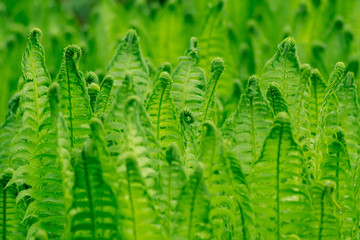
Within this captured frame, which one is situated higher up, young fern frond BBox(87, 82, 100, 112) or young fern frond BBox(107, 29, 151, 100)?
young fern frond BBox(107, 29, 151, 100)

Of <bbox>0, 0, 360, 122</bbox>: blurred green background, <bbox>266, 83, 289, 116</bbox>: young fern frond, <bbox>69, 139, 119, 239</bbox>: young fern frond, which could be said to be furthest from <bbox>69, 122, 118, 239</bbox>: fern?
<bbox>0, 0, 360, 122</bbox>: blurred green background

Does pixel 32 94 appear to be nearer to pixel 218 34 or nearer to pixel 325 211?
pixel 325 211

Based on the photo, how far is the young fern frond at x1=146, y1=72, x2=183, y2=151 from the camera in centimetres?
64

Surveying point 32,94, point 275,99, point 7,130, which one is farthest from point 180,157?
point 7,130

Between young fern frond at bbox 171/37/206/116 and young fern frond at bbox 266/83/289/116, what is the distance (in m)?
0.15

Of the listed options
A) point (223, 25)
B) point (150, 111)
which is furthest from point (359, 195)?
point (223, 25)

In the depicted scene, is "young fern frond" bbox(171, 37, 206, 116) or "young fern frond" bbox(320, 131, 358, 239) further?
"young fern frond" bbox(171, 37, 206, 116)

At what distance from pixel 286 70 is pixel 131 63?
9.7 inches

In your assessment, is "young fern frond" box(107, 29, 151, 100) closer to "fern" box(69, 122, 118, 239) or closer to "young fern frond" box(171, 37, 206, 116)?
"young fern frond" box(171, 37, 206, 116)

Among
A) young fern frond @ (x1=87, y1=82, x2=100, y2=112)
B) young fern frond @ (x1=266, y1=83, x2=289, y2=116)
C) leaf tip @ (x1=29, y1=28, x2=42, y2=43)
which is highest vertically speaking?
leaf tip @ (x1=29, y1=28, x2=42, y2=43)

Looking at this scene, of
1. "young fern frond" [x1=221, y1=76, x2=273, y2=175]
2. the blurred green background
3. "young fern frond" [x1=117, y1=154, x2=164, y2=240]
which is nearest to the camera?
"young fern frond" [x1=117, y1=154, x2=164, y2=240]

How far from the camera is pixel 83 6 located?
8.73 ft

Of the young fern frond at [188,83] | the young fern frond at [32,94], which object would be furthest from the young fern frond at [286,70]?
the young fern frond at [32,94]

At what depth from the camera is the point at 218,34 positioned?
1.13 m
